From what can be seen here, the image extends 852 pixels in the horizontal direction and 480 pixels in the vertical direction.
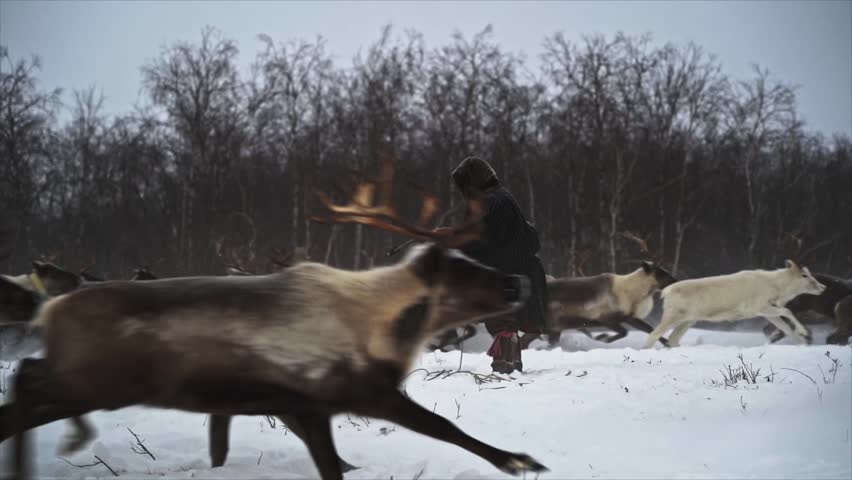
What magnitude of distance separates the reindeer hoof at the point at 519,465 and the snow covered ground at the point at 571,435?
51 cm

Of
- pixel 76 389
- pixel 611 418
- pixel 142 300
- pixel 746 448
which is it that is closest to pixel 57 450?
pixel 76 389

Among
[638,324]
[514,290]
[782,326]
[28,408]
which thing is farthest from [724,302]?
[28,408]

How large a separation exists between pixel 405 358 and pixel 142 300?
1170 millimetres

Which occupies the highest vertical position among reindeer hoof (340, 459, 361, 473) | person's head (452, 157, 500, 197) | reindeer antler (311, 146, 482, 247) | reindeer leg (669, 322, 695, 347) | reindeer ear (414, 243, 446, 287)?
person's head (452, 157, 500, 197)

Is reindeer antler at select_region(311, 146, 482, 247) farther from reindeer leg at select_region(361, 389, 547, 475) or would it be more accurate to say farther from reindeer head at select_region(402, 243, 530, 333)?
reindeer leg at select_region(361, 389, 547, 475)

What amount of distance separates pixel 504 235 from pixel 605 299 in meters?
7.45

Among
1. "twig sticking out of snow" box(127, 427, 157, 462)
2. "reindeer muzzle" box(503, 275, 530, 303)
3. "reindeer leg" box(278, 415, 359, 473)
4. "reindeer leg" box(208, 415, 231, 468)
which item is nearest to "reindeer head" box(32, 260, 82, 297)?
"twig sticking out of snow" box(127, 427, 157, 462)

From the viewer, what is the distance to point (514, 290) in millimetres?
3408

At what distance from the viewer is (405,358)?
3.08 m

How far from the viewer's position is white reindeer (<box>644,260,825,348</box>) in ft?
39.0

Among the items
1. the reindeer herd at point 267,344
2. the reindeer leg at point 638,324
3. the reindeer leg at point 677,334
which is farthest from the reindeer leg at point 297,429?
the reindeer leg at point 638,324

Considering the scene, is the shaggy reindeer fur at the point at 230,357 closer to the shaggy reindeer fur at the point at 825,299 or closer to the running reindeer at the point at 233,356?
the running reindeer at the point at 233,356

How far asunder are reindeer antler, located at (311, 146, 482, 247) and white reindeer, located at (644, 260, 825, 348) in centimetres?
931

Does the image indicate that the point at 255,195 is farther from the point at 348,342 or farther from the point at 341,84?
the point at 348,342
